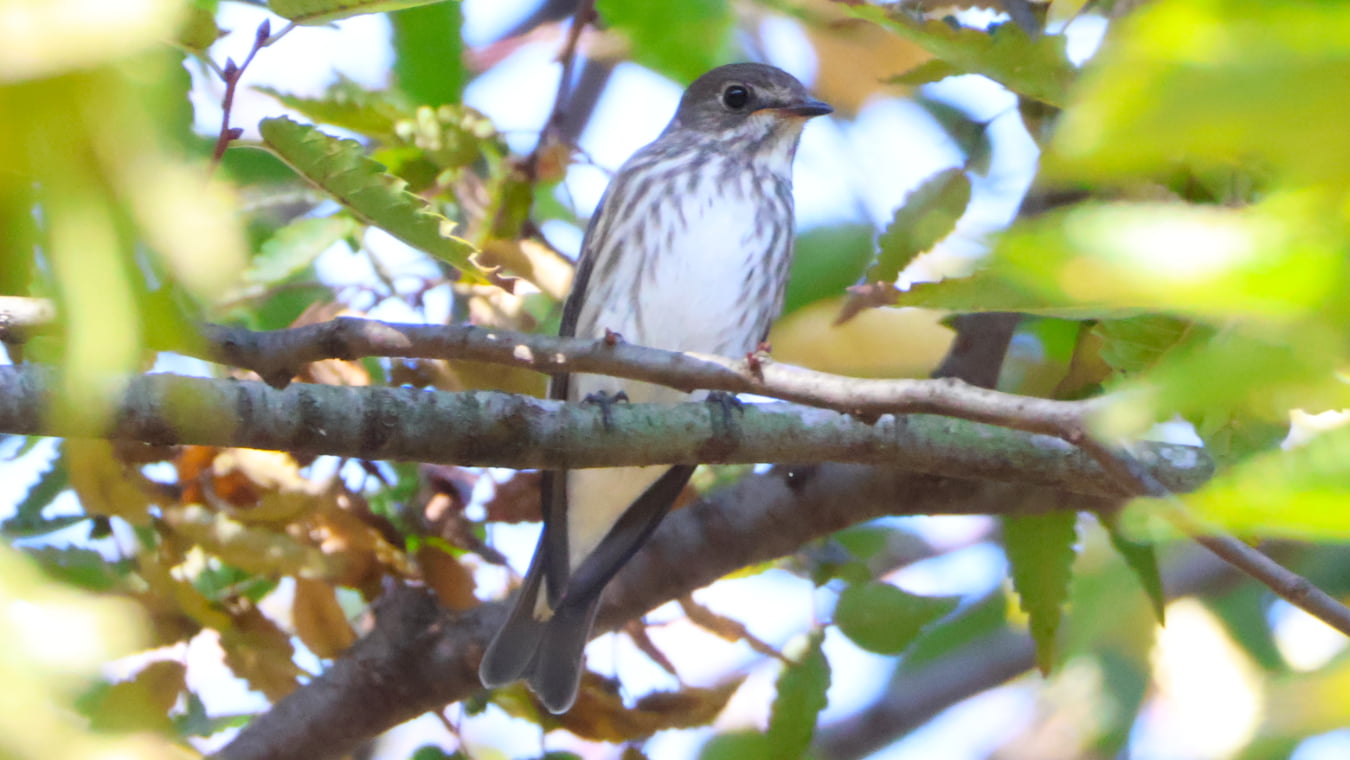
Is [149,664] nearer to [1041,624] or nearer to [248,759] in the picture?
[248,759]

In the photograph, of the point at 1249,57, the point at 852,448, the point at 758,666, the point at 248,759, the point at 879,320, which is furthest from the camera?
the point at 758,666

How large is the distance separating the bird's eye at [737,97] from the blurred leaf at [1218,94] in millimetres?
4264

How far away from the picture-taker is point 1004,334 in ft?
10.0

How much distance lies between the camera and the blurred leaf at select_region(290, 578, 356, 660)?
305 cm

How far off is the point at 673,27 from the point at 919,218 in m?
0.81

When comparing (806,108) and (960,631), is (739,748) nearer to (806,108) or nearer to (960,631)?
(960,631)

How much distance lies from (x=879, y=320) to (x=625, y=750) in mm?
1157

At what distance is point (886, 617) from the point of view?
2932 mm

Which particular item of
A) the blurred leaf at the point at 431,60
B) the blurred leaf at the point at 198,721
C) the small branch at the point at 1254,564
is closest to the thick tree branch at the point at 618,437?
the small branch at the point at 1254,564

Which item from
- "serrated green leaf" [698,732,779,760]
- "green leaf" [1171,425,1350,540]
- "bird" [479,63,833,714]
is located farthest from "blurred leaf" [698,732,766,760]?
"green leaf" [1171,425,1350,540]

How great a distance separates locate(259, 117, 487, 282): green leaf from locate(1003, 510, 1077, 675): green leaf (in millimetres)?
1509

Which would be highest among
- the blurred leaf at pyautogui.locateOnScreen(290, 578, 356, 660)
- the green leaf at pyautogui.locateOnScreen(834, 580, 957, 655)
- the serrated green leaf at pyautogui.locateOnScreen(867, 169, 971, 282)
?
the serrated green leaf at pyautogui.locateOnScreen(867, 169, 971, 282)

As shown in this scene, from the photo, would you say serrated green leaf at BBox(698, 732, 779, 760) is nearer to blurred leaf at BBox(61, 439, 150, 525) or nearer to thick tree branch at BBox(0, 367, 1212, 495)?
thick tree branch at BBox(0, 367, 1212, 495)

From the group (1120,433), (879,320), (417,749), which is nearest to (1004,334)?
(879,320)
